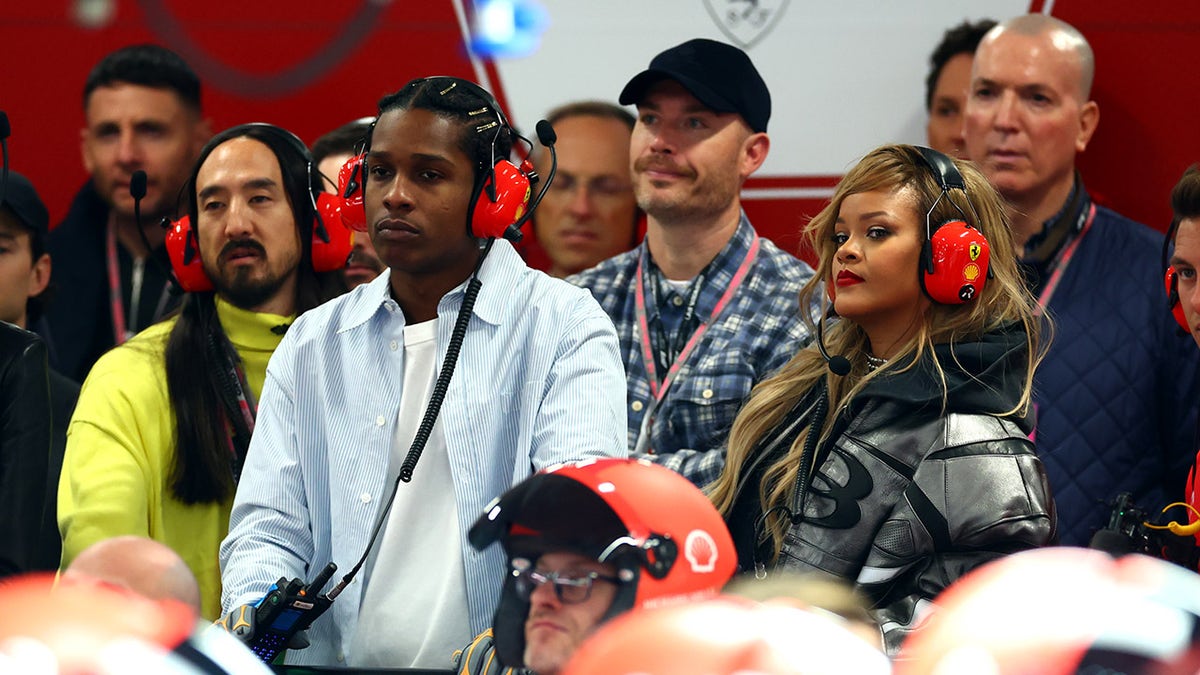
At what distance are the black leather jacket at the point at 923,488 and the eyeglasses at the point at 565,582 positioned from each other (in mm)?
962

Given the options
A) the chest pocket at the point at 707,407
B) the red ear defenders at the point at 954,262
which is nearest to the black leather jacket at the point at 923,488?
the red ear defenders at the point at 954,262

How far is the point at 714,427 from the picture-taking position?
405 centimetres

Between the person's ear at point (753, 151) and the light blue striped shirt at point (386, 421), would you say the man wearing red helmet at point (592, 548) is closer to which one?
the light blue striped shirt at point (386, 421)

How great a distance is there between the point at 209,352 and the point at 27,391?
473 millimetres

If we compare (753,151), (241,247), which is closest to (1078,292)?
(753,151)

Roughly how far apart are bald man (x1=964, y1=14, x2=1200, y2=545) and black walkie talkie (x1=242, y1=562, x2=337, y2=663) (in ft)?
6.75

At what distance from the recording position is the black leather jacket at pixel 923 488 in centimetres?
304

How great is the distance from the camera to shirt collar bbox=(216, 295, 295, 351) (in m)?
3.97

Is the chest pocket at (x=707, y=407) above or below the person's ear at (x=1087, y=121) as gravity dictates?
below

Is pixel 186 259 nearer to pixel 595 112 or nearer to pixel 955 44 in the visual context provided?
pixel 595 112

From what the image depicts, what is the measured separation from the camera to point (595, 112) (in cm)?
520

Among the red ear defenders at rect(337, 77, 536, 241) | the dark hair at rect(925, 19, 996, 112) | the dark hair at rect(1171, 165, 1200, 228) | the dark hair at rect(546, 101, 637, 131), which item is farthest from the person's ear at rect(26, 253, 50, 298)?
the dark hair at rect(1171, 165, 1200, 228)

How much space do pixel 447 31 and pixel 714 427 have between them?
2.09m

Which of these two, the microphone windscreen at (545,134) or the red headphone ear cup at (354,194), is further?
the red headphone ear cup at (354,194)
